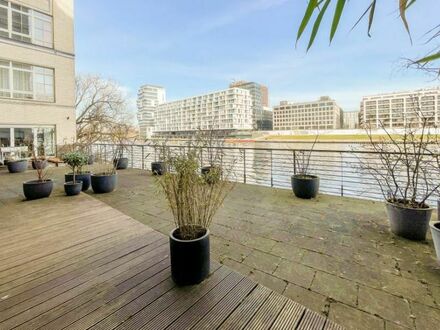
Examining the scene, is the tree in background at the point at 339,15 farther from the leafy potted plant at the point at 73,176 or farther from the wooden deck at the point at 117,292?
the leafy potted plant at the point at 73,176

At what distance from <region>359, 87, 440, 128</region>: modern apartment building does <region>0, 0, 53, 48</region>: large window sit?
13.0 m

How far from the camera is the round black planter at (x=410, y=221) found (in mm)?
2508

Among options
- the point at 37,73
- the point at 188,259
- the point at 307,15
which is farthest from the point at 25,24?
the point at 307,15

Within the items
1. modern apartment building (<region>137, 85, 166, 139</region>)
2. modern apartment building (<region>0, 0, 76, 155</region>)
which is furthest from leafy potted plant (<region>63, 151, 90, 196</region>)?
modern apartment building (<region>137, 85, 166, 139</region>)

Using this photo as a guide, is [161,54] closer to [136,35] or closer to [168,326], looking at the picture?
[136,35]

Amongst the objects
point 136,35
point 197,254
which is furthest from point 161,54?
point 197,254

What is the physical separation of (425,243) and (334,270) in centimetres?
126

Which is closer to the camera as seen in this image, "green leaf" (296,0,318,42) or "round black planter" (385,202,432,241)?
"green leaf" (296,0,318,42)

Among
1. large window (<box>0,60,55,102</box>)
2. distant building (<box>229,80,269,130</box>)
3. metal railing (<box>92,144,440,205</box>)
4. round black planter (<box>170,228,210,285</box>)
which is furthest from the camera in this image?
distant building (<box>229,80,269,130</box>)

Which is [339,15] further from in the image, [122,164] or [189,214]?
[122,164]

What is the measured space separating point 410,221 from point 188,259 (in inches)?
95.6

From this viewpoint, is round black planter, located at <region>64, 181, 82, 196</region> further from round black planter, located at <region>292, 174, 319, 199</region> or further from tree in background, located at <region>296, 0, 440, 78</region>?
tree in background, located at <region>296, 0, 440, 78</region>

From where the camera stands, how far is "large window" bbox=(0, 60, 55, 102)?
9.63 metres

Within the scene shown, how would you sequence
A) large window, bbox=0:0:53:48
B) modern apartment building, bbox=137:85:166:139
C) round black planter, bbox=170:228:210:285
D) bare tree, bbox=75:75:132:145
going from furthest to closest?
bare tree, bbox=75:75:132:145, modern apartment building, bbox=137:85:166:139, large window, bbox=0:0:53:48, round black planter, bbox=170:228:210:285
